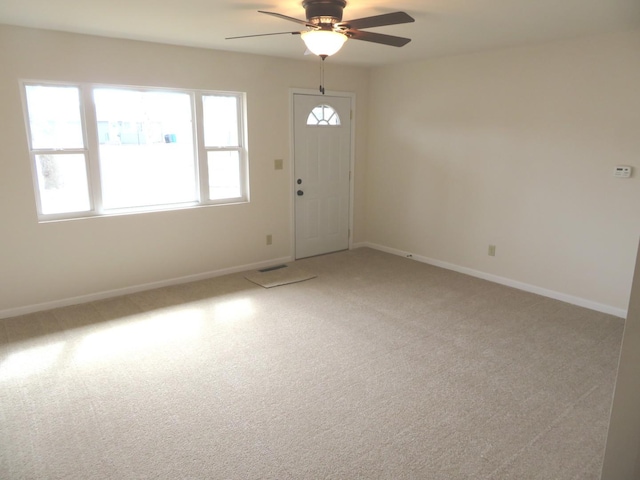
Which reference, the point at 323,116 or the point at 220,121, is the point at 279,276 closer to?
the point at 220,121

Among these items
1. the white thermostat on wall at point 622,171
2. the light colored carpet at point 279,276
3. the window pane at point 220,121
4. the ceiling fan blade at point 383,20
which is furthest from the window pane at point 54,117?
the white thermostat on wall at point 622,171

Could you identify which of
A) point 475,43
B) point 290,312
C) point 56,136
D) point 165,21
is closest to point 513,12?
point 475,43

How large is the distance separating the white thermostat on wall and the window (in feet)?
12.3

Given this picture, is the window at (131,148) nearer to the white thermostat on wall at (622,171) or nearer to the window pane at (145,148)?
the window pane at (145,148)

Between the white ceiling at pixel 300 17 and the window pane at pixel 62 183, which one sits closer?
the white ceiling at pixel 300 17

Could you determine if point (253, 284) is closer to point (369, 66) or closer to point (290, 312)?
point (290, 312)

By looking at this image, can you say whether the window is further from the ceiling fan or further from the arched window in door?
the ceiling fan

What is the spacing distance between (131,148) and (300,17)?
2204 mm

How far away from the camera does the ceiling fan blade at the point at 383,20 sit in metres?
2.42

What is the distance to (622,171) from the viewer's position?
12.2 feet

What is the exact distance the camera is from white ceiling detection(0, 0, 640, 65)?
9.36ft

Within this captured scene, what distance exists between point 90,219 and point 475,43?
13.4 ft

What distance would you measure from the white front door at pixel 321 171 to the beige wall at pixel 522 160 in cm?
56

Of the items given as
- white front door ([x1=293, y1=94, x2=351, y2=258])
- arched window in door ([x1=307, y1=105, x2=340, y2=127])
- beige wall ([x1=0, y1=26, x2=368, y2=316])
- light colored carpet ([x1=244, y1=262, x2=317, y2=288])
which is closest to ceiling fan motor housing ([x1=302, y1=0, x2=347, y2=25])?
beige wall ([x1=0, y1=26, x2=368, y2=316])
